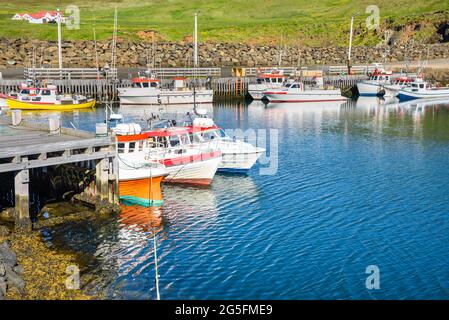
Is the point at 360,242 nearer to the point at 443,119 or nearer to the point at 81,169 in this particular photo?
the point at 81,169

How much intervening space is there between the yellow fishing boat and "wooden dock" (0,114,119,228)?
113 feet

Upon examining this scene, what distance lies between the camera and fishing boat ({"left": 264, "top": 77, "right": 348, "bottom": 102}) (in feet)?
294

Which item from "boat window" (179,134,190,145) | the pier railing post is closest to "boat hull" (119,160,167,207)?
the pier railing post

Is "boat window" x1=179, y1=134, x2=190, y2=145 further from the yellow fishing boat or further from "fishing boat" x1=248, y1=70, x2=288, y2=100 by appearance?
"fishing boat" x1=248, y1=70, x2=288, y2=100

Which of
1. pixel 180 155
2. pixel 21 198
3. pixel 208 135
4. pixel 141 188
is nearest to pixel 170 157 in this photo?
pixel 180 155

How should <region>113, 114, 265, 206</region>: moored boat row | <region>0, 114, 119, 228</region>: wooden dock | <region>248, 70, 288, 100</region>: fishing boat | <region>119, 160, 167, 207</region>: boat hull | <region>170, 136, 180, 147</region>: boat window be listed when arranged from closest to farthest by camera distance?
1. <region>0, 114, 119, 228</region>: wooden dock
2. <region>119, 160, 167, 207</region>: boat hull
3. <region>113, 114, 265, 206</region>: moored boat row
4. <region>170, 136, 180, 147</region>: boat window
5. <region>248, 70, 288, 100</region>: fishing boat

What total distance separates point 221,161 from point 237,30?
99623 mm

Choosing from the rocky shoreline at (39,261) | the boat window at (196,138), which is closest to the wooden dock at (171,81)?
the boat window at (196,138)

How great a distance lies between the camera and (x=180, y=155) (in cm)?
3972

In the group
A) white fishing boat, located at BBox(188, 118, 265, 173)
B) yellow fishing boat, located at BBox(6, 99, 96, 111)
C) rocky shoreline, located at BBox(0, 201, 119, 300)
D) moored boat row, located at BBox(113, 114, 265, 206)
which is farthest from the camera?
yellow fishing boat, located at BBox(6, 99, 96, 111)

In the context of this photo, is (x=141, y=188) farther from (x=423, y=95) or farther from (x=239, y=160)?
(x=423, y=95)

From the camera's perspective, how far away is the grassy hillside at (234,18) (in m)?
126

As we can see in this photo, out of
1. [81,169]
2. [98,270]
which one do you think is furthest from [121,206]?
[98,270]
